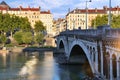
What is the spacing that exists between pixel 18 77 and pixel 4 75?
3048 millimetres

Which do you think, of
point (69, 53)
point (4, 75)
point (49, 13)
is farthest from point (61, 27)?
point (4, 75)

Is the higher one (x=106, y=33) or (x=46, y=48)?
(x=106, y=33)

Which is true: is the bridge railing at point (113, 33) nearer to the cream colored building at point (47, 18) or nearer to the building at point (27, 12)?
the building at point (27, 12)

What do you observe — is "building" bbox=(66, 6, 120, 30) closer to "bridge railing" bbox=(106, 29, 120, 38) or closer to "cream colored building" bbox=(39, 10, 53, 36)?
"cream colored building" bbox=(39, 10, 53, 36)

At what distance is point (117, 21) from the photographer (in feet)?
308

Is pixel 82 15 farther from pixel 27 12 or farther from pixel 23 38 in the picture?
pixel 23 38

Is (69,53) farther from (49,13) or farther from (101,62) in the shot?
(49,13)

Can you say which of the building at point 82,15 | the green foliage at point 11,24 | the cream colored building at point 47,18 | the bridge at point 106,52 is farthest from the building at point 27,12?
the bridge at point 106,52

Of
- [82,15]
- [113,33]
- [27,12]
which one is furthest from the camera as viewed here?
[27,12]

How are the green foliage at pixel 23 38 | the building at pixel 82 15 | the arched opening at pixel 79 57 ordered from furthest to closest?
the building at pixel 82 15 → the green foliage at pixel 23 38 → the arched opening at pixel 79 57

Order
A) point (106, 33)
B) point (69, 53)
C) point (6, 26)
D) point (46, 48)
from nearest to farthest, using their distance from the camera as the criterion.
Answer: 1. point (106, 33)
2. point (69, 53)
3. point (46, 48)
4. point (6, 26)

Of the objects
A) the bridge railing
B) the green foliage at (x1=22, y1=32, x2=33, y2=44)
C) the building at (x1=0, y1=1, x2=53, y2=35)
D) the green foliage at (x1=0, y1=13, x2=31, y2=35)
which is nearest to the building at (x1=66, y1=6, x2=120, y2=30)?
the building at (x1=0, y1=1, x2=53, y2=35)

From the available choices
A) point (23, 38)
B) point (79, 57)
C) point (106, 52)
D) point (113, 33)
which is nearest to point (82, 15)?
point (23, 38)

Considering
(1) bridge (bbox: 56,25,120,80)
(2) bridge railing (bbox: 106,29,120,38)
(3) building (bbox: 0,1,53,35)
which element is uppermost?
(3) building (bbox: 0,1,53,35)
